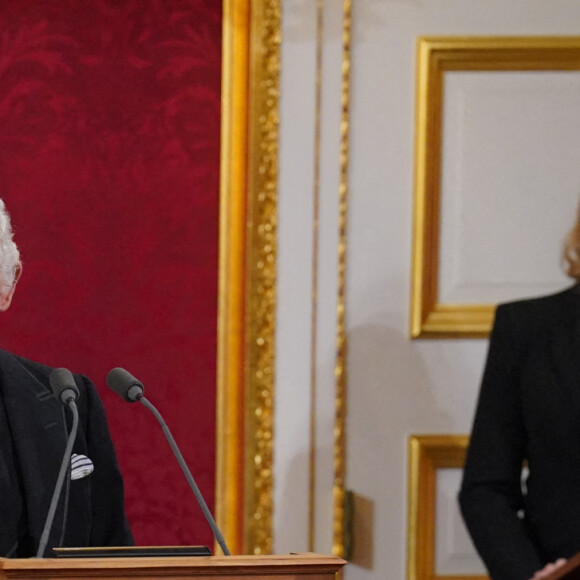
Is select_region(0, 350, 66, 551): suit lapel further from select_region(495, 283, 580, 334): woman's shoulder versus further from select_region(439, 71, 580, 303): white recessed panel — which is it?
select_region(439, 71, 580, 303): white recessed panel

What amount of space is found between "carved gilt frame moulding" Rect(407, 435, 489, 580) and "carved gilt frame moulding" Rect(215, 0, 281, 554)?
345 millimetres

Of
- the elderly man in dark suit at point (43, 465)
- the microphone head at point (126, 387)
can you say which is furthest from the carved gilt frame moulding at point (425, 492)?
the microphone head at point (126, 387)

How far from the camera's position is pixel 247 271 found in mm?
2789

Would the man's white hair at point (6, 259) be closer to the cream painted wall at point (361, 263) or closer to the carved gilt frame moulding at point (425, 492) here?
the cream painted wall at point (361, 263)

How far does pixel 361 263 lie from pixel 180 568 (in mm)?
1452

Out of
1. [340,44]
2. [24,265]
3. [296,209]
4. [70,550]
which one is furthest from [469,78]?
[70,550]

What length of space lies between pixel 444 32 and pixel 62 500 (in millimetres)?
1470

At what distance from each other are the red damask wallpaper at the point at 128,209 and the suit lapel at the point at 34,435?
67cm

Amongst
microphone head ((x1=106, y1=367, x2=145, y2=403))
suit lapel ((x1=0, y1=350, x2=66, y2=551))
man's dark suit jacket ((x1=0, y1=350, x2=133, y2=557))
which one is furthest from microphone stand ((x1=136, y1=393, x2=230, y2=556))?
suit lapel ((x1=0, y1=350, x2=66, y2=551))

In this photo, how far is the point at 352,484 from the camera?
2.76m

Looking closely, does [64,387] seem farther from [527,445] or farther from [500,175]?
[500,175]

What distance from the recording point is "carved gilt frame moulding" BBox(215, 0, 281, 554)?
2770 millimetres

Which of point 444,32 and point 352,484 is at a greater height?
point 444,32

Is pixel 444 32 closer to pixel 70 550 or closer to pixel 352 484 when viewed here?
pixel 352 484
